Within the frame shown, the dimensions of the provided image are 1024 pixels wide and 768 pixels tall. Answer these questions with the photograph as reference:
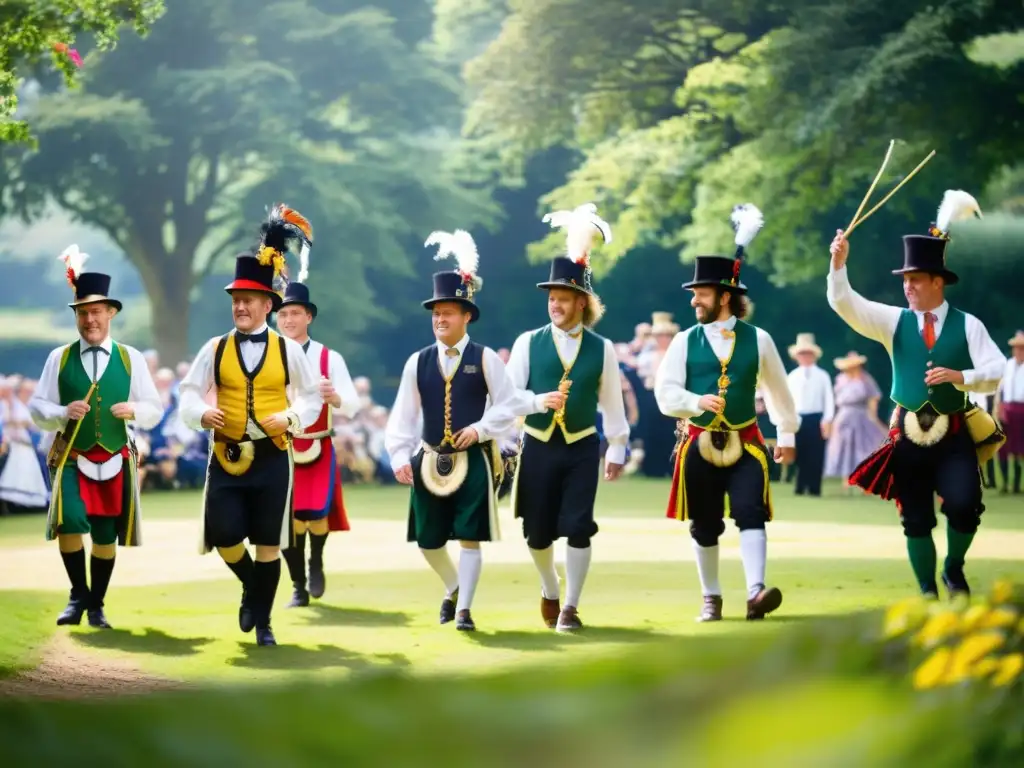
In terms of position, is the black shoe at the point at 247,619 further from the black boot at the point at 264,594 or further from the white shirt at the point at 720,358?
the white shirt at the point at 720,358

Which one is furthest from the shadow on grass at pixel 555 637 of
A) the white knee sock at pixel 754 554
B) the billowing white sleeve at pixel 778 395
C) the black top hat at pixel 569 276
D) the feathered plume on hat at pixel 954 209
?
the feathered plume on hat at pixel 954 209

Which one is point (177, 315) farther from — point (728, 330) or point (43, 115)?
point (728, 330)

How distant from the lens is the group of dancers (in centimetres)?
894

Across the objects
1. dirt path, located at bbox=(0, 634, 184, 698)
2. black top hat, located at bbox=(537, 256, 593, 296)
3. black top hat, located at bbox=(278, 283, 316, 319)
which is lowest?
dirt path, located at bbox=(0, 634, 184, 698)

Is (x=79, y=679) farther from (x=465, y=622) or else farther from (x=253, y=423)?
(x=465, y=622)

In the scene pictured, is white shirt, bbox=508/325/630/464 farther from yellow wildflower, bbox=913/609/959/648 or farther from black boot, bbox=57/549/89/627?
yellow wildflower, bbox=913/609/959/648

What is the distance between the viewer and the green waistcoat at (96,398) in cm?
915

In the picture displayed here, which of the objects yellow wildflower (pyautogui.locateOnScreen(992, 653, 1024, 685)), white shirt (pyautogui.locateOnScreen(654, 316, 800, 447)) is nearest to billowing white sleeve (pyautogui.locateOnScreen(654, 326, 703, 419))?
white shirt (pyautogui.locateOnScreen(654, 316, 800, 447))

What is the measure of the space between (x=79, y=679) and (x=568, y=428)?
109 inches

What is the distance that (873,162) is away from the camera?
2497 cm

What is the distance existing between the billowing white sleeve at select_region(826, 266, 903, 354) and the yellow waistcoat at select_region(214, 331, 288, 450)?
2763mm

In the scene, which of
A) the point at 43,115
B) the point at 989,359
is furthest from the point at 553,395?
the point at 43,115

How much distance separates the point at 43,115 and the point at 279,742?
27.4m

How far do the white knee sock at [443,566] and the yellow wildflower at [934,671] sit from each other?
16.7 ft
